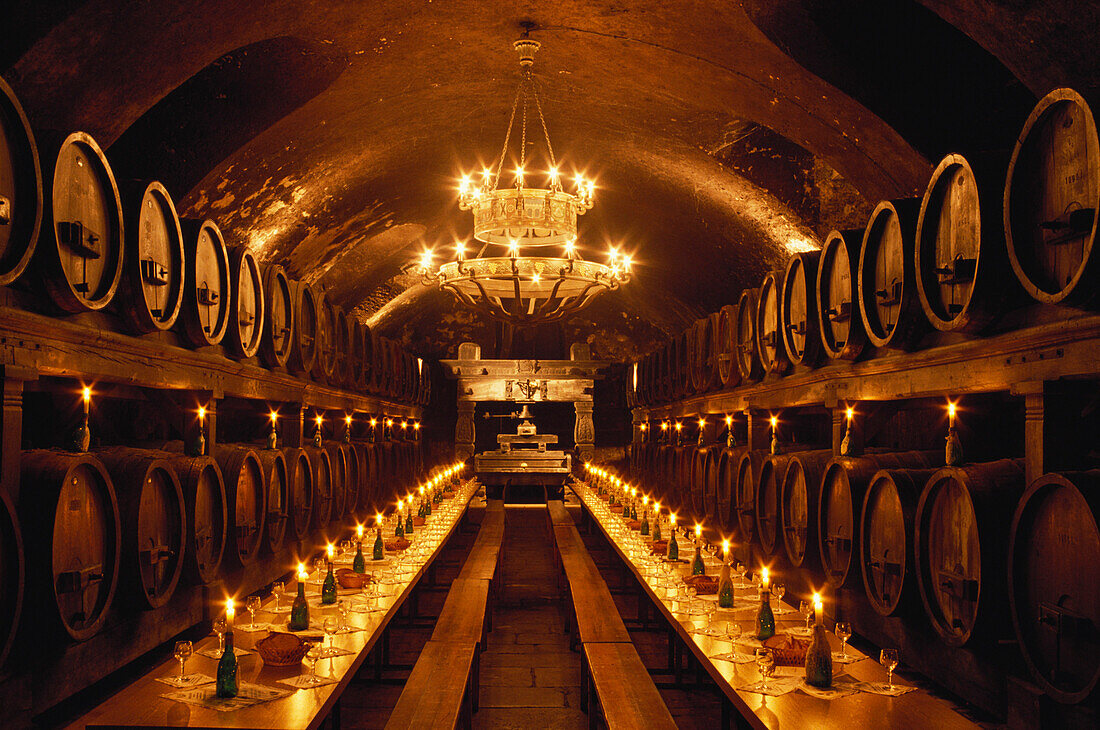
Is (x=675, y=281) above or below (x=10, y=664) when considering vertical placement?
above

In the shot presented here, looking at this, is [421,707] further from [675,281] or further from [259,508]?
[675,281]

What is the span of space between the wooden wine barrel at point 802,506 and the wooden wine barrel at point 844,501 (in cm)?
18

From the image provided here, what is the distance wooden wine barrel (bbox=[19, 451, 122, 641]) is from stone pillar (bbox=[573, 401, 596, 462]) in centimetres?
1390

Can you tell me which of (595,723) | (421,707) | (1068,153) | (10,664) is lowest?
(595,723)

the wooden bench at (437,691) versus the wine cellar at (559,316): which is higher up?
the wine cellar at (559,316)

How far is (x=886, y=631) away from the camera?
15.4 ft

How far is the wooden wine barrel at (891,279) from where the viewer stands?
14.0ft

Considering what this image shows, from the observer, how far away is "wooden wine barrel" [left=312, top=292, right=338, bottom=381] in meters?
8.28

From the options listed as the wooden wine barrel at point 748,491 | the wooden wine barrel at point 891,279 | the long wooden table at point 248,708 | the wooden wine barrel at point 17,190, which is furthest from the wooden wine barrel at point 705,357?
the wooden wine barrel at point 17,190

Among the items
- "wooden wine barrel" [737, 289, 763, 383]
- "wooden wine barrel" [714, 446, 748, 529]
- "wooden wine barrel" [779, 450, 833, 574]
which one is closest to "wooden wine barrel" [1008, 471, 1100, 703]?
"wooden wine barrel" [779, 450, 833, 574]

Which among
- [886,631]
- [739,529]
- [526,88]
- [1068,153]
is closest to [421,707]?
[886,631]

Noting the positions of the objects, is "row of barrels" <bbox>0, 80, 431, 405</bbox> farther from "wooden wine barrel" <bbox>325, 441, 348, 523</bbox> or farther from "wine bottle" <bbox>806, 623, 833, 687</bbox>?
"wine bottle" <bbox>806, 623, 833, 687</bbox>

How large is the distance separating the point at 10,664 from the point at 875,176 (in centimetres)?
547

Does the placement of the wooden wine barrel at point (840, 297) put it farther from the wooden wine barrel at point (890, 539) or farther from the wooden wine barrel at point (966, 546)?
the wooden wine barrel at point (966, 546)
